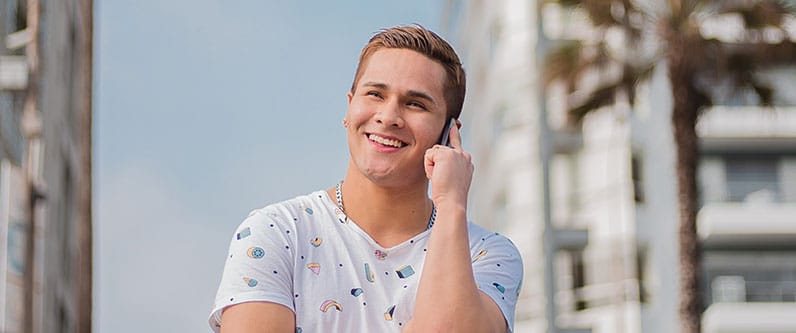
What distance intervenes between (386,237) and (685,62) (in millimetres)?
20085

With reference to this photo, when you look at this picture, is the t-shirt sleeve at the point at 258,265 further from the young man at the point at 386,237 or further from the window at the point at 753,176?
the window at the point at 753,176

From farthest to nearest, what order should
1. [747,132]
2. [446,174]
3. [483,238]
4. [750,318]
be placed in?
[747,132] < [750,318] < [483,238] < [446,174]

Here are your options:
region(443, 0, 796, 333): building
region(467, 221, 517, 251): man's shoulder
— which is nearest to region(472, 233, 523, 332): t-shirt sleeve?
region(467, 221, 517, 251): man's shoulder

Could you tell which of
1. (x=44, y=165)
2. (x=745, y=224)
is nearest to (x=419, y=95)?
(x=44, y=165)

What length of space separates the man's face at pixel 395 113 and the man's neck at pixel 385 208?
0.12ft

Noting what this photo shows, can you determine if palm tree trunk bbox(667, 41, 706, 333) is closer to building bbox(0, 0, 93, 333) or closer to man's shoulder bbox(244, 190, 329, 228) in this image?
building bbox(0, 0, 93, 333)

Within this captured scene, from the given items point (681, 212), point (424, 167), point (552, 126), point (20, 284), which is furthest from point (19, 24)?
point (424, 167)

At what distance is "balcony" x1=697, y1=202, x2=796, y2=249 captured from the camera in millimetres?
40844

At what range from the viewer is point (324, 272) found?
3871 mm

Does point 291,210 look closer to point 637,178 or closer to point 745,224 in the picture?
point 637,178

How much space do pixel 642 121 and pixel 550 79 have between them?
16.2 meters

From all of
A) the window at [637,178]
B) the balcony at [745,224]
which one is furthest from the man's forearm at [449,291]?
the balcony at [745,224]

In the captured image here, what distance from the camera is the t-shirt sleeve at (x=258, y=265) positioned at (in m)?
3.79

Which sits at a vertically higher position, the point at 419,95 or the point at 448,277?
the point at 419,95
